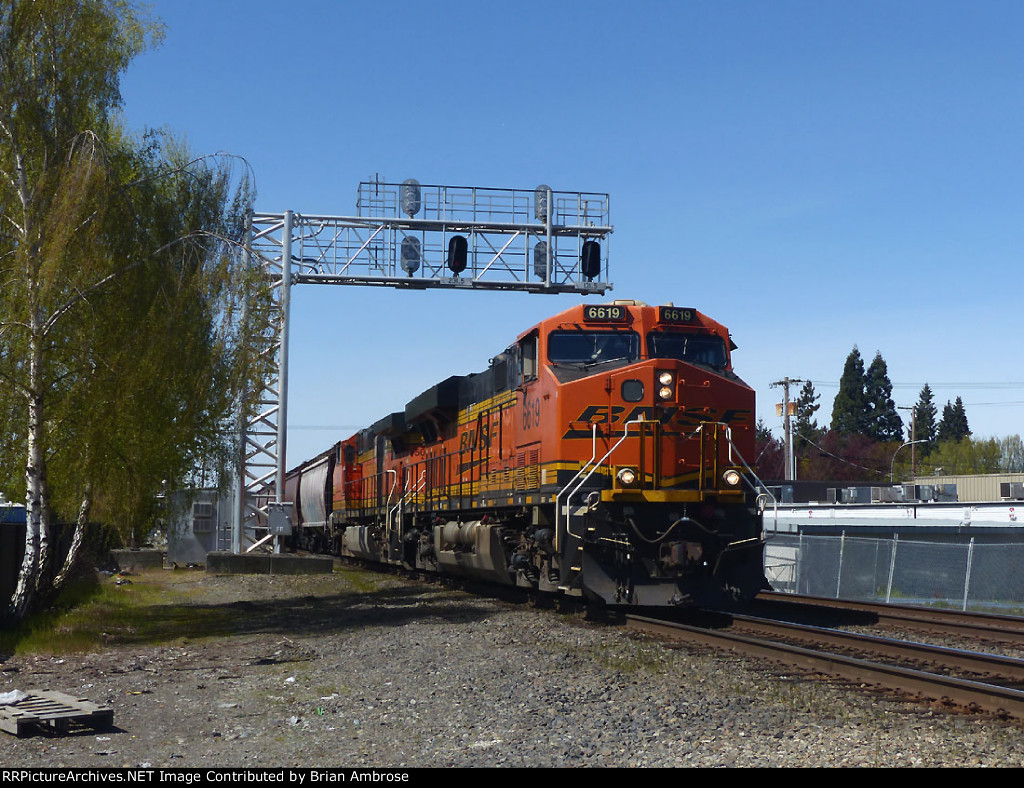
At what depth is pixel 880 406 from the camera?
4400 inches

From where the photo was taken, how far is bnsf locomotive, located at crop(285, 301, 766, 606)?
1427 cm

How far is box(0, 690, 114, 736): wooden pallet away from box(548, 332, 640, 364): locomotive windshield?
327 inches

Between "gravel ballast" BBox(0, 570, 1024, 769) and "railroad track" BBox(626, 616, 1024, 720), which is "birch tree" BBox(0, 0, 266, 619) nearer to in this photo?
"gravel ballast" BBox(0, 570, 1024, 769)

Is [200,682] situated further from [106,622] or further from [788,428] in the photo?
[788,428]

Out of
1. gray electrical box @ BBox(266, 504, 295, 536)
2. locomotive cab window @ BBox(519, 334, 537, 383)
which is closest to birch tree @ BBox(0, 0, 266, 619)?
locomotive cab window @ BBox(519, 334, 537, 383)

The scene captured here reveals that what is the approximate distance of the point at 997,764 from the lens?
22.9 feet

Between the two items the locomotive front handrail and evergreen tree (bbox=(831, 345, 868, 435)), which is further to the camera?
evergreen tree (bbox=(831, 345, 868, 435))

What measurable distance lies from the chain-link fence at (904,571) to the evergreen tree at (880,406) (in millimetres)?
89803

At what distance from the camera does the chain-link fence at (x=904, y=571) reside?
2012cm

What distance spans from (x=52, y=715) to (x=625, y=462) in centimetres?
822

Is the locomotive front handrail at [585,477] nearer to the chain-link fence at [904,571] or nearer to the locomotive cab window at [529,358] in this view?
the locomotive cab window at [529,358]

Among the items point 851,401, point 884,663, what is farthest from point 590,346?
point 851,401

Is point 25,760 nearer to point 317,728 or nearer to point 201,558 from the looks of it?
point 317,728

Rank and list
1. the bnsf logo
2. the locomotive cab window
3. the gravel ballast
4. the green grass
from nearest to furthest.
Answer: the gravel ballast → the bnsf logo → the green grass → the locomotive cab window
